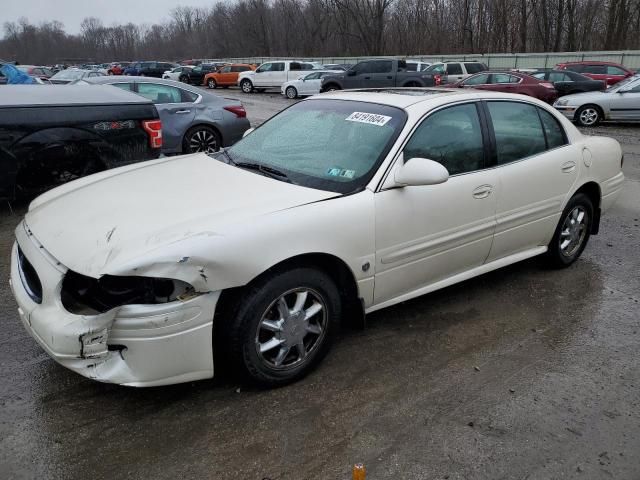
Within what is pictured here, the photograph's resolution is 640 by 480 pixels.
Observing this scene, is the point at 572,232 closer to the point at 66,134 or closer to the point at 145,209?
the point at 145,209

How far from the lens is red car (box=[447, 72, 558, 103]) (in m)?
17.4

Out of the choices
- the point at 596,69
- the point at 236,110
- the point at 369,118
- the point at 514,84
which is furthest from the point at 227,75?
the point at 369,118

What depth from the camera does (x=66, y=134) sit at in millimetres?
5766

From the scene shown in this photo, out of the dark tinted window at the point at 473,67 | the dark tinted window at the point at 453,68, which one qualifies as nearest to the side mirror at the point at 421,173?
the dark tinted window at the point at 453,68

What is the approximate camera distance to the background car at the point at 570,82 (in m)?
18.7

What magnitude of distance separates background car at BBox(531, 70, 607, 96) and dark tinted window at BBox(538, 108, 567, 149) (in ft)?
53.8

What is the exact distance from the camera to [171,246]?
247 cm

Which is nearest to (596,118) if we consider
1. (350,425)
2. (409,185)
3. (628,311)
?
(628,311)

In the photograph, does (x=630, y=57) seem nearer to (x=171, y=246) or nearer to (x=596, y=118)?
(x=596, y=118)

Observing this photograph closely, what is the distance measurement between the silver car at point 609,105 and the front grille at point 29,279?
15.3m

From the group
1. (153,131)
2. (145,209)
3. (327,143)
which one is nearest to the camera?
(145,209)

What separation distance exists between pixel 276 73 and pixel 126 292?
2793cm

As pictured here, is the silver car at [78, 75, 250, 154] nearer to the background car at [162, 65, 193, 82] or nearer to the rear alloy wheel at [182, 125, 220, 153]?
the rear alloy wheel at [182, 125, 220, 153]

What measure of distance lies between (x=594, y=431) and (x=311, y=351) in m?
1.54
